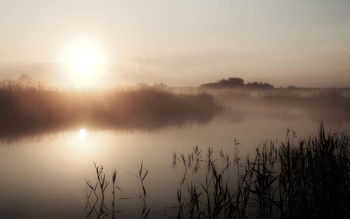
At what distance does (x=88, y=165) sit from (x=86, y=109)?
12.0 m

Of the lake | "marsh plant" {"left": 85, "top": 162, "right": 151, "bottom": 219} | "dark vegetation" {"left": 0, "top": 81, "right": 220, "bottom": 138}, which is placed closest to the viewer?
"marsh plant" {"left": 85, "top": 162, "right": 151, "bottom": 219}

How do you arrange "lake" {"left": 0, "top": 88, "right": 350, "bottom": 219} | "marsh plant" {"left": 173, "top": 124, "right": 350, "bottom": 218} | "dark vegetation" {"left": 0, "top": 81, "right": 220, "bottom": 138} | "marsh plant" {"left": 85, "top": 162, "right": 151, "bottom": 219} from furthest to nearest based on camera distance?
1. "dark vegetation" {"left": 0, "top": 81, "right": 220, "bottom": 138}
2. "lake" {"left": 0, "top": 88, "right": 350, "bottom": 219}
3. "marsh plant" {"left": 85, "top": 162, "right": 151, "bottom": 219}
4. "marsh plant" {"left": 173, "top": 124, "right": 350, "bottom": 218}

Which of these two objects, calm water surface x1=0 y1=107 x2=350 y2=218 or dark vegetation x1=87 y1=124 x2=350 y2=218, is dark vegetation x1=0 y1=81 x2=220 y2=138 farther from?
dark vegetation x1=87 y1=124 x2=350 y2=218

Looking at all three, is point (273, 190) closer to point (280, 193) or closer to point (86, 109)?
point (280, 193)

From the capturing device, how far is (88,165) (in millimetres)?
9219

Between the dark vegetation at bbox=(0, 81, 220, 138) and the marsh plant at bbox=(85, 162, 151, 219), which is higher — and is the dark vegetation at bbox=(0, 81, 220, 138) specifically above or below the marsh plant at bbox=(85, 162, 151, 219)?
above

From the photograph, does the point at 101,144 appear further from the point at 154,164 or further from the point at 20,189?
the point at 20,189

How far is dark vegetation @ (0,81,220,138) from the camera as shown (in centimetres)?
1698

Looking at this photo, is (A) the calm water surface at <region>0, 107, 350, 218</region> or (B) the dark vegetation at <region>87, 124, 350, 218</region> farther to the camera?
(A) the calm water surface at <region>0, 107, 350, 218</region>

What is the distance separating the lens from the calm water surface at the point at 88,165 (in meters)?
6.08

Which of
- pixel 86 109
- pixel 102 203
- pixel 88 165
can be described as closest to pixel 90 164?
pixel 88 165

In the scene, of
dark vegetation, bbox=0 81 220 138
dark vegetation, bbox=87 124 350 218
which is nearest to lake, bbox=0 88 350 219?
dark vegetation, bbox=87 124 350 218

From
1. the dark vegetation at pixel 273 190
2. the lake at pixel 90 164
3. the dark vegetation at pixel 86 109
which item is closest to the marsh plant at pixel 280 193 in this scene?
the dark vegetation at pixel 273 190

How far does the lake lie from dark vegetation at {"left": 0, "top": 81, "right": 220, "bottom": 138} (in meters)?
1.60
